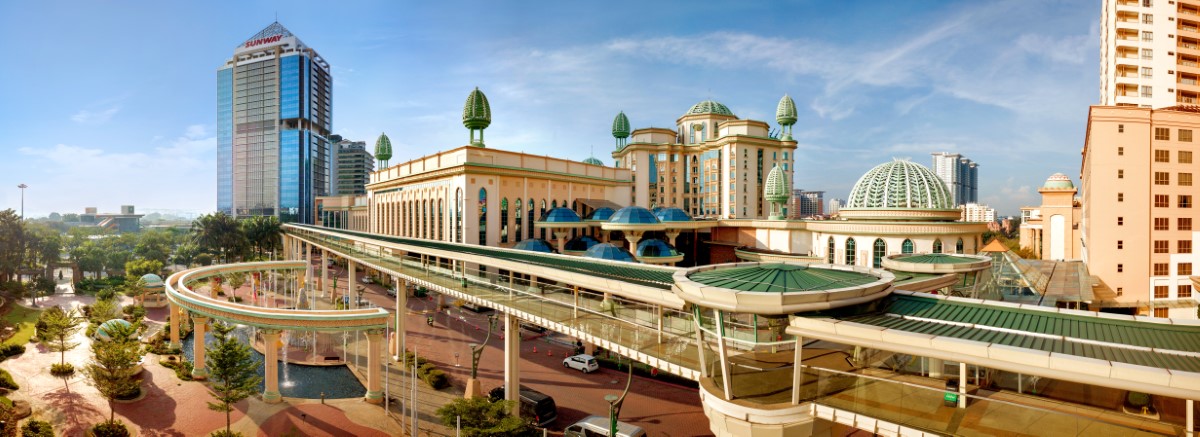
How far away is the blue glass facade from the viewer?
448 feet

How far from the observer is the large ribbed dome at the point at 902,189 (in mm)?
33969

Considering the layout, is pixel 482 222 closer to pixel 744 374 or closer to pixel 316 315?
pixel 316 315

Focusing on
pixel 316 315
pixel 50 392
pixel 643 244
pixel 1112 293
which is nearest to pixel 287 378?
pixel 316 315

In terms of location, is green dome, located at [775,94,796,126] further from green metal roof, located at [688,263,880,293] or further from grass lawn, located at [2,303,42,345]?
grass lawn, located at [2,303,42,345]

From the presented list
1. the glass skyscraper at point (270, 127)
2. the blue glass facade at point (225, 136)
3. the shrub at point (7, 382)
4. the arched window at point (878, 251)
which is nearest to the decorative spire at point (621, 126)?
the arched window at point (878, 251)

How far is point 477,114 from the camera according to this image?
4291 centimetres

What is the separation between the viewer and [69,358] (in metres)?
34.6

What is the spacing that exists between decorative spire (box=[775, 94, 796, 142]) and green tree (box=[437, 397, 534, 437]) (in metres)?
50.4

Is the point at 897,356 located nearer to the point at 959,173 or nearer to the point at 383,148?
the point at 383,148

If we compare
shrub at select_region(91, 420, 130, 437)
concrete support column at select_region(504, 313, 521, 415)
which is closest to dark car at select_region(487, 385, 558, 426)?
concrete support column at select_region(504, 313, 521, 415)

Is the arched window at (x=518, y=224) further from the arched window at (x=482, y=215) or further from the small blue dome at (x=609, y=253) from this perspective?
the small blue dome at (x=609, y=253)

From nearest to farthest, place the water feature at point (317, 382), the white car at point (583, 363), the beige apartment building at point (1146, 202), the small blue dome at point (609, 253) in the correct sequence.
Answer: the water feature at point (317, 382) → the white car at point (583, 363) → the small blue dome at point (609, 253) → the beige apartment building at point (1146, 202)

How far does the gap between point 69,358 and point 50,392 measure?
8.30 metres

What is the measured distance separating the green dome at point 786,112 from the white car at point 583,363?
4234cm
